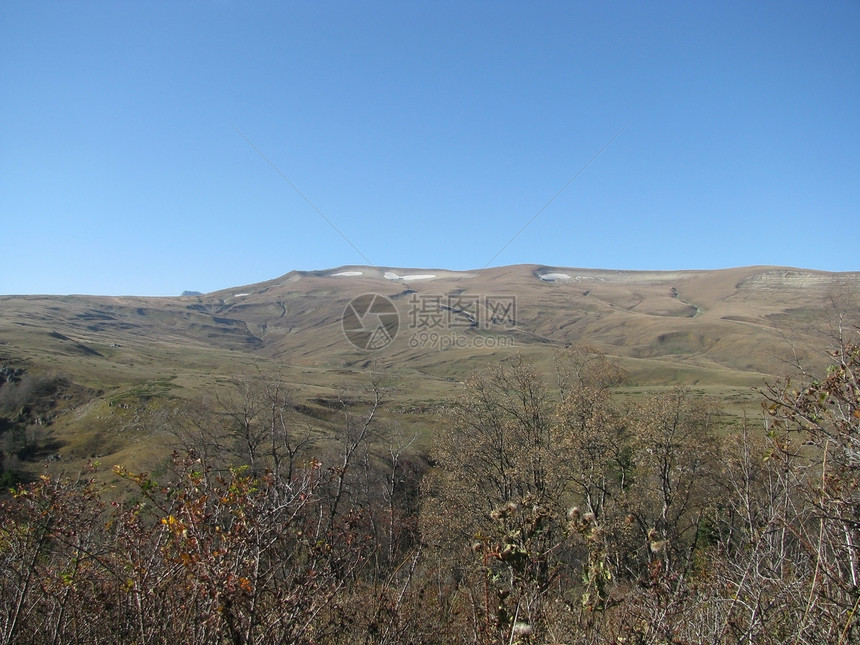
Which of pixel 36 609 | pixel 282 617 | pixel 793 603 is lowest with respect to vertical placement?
pixel 36 609

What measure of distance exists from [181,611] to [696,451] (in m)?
32.1

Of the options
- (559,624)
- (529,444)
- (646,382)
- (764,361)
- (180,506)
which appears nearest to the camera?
(180,506)

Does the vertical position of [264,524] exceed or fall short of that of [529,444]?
it exceeds it

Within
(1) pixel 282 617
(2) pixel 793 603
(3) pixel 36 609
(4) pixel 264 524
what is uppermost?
(4) pixel 264 524

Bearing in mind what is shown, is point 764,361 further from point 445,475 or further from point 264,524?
point 264,524

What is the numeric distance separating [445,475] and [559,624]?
30.0 meters

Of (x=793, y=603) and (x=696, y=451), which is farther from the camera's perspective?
(x=696, y=451)

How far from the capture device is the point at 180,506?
4652 millimetres

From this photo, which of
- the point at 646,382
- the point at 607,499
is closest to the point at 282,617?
the point at 607,499

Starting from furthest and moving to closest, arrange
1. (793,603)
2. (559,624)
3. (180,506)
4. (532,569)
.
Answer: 1. (559,624)
2. (793,603)
3. (180,506)
4. (532,569)

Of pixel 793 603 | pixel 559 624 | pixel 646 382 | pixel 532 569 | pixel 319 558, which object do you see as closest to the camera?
pixel 532 569

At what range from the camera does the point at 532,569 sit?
4.07m

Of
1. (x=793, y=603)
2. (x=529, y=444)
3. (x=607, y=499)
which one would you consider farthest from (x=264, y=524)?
(x=529, y=444)

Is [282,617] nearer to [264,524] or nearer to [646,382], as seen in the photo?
[264,524]
